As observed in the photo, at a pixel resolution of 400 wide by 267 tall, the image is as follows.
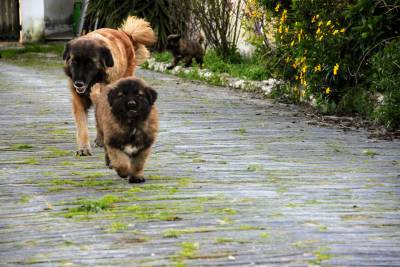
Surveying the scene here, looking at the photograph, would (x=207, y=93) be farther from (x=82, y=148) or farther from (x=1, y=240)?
(x=1, y=240)

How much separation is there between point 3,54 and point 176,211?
Result: 19312 mm

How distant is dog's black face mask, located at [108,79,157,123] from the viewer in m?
7.61

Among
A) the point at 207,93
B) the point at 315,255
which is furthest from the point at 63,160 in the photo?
the point at 207,93

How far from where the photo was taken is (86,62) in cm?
905

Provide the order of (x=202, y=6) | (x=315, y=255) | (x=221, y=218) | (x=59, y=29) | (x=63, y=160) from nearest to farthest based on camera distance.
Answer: (x=315, y=255) → (x=221, y=218) → (x=63, y=160) → (x=202, y=6) → (x=59, y=29)

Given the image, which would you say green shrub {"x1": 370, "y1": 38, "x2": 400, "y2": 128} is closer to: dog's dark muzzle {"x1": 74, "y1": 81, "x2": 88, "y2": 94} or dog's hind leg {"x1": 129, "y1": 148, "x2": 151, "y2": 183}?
dog's dark muzzle {"x1": 74, "y1": 81, "x2": 88, "y2": 94}

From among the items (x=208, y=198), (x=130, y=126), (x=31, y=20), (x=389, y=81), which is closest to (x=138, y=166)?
(x=130, y=126)

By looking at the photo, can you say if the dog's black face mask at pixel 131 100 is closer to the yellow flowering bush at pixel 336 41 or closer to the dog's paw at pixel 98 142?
the dog's paw at pixel 98 142

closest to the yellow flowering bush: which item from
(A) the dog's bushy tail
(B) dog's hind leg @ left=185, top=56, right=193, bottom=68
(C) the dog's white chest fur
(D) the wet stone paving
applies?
(D) the wet stone paving

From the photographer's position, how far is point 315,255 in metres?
5.39

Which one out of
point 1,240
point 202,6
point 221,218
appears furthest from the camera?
point 202,6

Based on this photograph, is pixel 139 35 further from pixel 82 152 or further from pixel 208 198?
pixel 208 198

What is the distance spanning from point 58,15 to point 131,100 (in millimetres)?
23259

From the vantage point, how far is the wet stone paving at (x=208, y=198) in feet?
18.1
